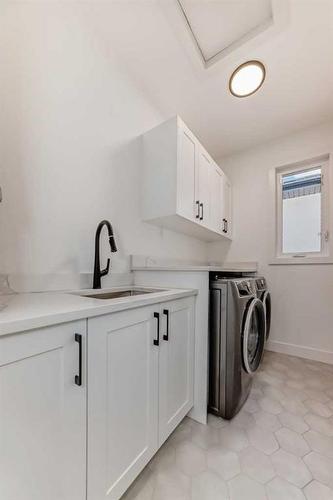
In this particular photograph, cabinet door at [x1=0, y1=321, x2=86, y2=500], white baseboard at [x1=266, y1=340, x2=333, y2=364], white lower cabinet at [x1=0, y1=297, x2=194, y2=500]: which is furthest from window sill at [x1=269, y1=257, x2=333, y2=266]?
cabinet door at [x1=0, y1=321, x2=86, y2=500]

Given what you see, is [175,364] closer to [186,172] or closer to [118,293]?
[118,293]

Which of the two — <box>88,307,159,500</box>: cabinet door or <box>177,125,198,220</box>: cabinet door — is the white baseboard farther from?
<box>88,307,159,500</box>: cabinet door

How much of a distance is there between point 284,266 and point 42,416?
262 cm

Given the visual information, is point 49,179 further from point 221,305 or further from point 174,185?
point 221,305

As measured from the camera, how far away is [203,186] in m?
2.17

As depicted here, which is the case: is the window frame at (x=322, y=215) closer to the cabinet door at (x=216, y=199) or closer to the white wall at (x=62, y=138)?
the cabinet door at (x=216, y=199)

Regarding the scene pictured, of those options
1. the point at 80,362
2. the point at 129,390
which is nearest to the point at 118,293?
the point at 129,390

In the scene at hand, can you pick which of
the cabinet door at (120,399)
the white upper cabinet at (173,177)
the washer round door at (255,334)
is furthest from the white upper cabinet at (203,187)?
the cabinet door at (120,399)

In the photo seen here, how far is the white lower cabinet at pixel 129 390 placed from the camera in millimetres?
703

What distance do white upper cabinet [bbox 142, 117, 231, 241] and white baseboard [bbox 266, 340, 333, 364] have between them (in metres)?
1.71

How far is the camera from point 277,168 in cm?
262

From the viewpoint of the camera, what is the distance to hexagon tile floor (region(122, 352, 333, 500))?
89cm

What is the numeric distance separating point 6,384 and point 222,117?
2720mm

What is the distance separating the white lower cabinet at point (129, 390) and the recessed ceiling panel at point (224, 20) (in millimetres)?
1893
